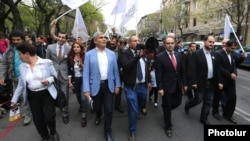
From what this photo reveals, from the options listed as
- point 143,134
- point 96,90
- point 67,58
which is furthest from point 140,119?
point 67,58

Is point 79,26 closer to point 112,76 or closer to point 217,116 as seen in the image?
point 112,76

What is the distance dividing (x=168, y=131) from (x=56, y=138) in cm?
203

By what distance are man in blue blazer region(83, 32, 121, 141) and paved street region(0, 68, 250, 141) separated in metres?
0.58

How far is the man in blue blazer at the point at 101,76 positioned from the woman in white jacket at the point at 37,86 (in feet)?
1.93

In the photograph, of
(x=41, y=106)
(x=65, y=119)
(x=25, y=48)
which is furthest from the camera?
(x=65, y=119)

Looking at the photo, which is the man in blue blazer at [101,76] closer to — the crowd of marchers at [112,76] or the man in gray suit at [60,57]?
the crowd of marchers at [112,76]

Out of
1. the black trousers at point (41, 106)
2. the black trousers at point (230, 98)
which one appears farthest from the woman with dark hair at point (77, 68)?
the black trousers at point (230, 98)

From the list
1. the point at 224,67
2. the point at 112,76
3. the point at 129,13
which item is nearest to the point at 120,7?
the point at 129,13

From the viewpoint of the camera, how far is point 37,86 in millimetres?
3900

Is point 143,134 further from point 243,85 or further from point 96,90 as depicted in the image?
point 243,85

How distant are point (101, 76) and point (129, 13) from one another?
2.71 m

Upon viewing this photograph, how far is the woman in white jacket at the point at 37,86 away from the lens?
386 centimetres

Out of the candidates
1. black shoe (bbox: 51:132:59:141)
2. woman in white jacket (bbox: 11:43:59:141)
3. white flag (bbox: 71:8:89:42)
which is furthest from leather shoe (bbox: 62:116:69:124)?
white flag (bbox: 71:8:89:42)

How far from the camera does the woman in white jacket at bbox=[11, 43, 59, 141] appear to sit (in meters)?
3.86
